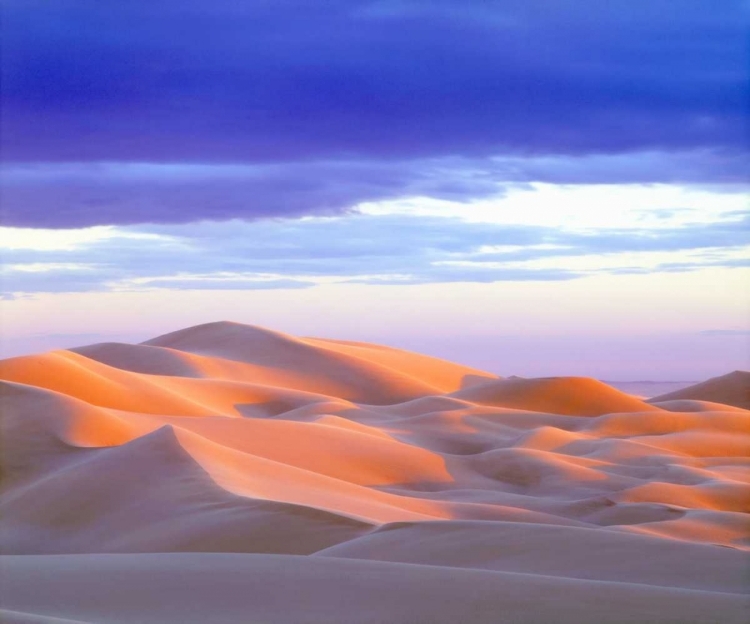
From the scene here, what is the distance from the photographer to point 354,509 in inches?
456

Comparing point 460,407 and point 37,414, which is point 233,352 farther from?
point 37,414

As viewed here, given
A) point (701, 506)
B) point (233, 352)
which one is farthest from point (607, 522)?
point (233, 352)

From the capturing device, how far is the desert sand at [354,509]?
16.7 feet

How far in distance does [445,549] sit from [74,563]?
2.64 metres

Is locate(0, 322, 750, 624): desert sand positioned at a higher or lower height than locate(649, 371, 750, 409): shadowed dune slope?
lower

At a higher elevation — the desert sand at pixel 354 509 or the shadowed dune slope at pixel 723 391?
the shadowed dune slope at pixel 723 391

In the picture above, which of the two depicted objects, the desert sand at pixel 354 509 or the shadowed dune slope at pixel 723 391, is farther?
the shadowed dune slope at pixel 723 391

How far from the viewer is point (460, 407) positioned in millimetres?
27984

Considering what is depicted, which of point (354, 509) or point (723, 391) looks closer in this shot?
point (354, 509)

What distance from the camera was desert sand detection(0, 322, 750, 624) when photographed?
5.09 metres

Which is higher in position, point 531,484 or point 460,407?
point 460,407

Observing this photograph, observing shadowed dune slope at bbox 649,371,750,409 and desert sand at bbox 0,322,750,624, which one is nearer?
desert sand at bbox 0,322,750,624

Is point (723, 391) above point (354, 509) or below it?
above

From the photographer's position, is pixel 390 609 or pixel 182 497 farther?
pixel 182 497
